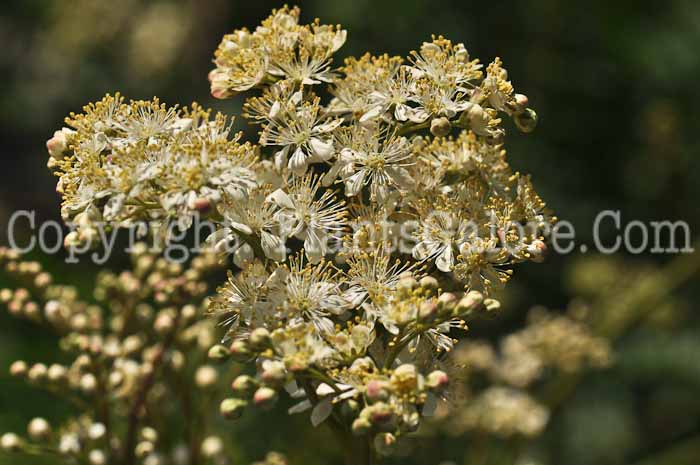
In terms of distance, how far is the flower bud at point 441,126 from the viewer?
1.76m

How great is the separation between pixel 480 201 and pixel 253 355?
0.62m

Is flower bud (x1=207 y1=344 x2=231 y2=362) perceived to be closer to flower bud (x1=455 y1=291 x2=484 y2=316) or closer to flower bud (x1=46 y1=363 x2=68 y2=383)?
flower bud (x1=455 y1=291 x2=484 y2=316)

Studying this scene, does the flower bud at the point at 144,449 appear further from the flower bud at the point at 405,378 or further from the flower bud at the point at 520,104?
the flower bud at the point at 520,104

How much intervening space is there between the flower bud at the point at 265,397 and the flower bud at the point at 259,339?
0.29 feet

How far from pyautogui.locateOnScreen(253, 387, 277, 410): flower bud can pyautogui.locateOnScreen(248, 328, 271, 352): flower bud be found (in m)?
0.09

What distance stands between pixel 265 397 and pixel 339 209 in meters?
0.49

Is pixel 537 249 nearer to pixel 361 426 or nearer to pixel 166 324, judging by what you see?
pixel 361 426

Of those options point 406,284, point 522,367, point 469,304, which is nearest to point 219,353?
point 406,284

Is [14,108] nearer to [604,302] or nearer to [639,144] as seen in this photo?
[639,144]

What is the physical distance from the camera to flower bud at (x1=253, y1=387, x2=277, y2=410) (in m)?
1.62

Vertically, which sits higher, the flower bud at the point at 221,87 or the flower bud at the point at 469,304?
the flower bud at the point at 221,87

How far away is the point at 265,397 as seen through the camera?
1.62 metres

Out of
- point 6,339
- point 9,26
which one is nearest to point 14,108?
point 9,26

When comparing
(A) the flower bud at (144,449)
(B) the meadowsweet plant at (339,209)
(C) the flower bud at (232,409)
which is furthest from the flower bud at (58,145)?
(A) the flower bud at (144,449)
